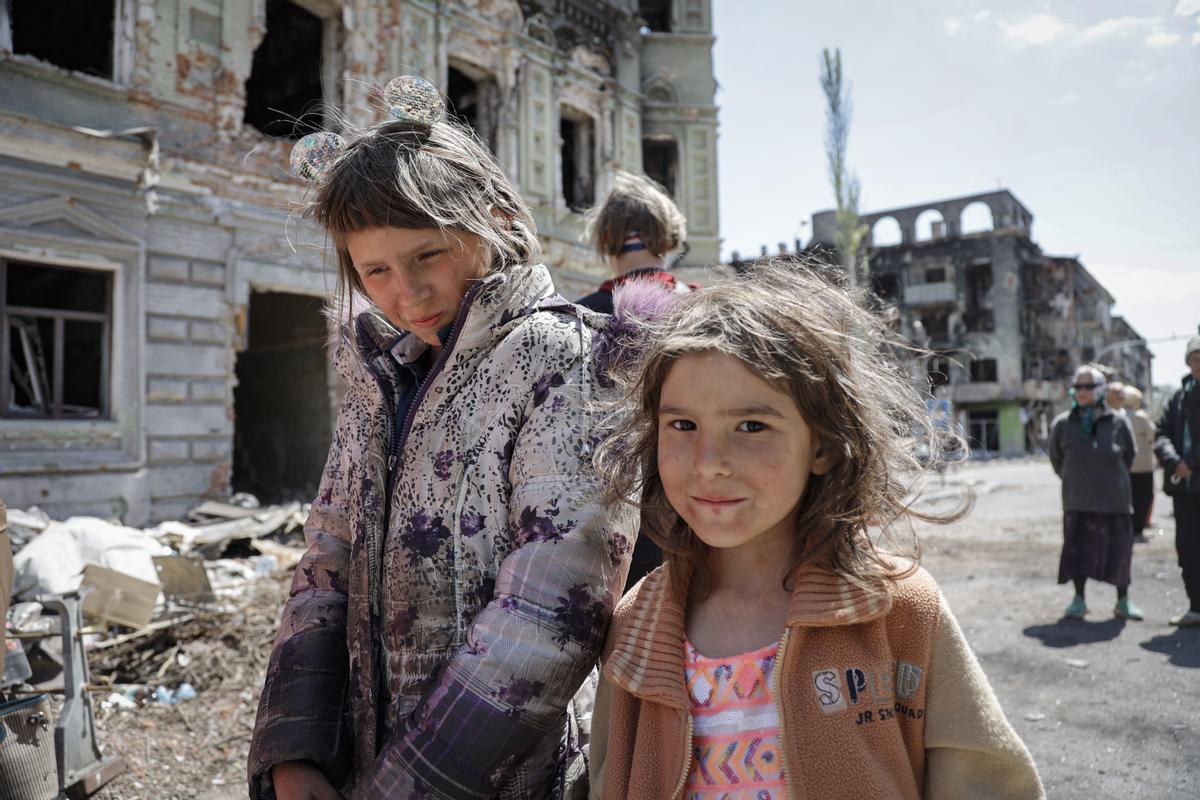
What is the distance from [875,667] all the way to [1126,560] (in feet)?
19.5

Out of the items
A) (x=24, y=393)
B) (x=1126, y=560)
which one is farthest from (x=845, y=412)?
(x=24, y=393)

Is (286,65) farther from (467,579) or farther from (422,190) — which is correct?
(467,579)

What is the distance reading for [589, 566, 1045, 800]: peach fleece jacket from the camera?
1.09 m

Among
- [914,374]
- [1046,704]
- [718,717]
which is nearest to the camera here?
[718,717]

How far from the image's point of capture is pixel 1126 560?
→ 574 cm

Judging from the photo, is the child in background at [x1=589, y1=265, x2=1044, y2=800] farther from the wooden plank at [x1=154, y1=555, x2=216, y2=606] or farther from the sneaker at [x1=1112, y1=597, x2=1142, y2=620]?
the sneaker at [x1=1112, y1=597, x2=1142, y2=620]

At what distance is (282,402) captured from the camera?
12.9m

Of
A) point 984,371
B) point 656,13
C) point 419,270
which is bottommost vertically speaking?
point 419,270

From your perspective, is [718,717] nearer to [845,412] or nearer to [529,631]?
[529,631]

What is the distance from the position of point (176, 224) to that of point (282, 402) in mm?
4572

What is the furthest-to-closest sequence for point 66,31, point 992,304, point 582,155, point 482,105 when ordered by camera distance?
point 992,304, point 582,155, point 482,105, point 66,31

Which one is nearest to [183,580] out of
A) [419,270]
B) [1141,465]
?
[419,270]

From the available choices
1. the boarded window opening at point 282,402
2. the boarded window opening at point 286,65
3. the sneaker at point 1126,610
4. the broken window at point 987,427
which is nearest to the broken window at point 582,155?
the boarded window opening at point 286,65

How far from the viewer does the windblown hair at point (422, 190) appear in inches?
50.9
